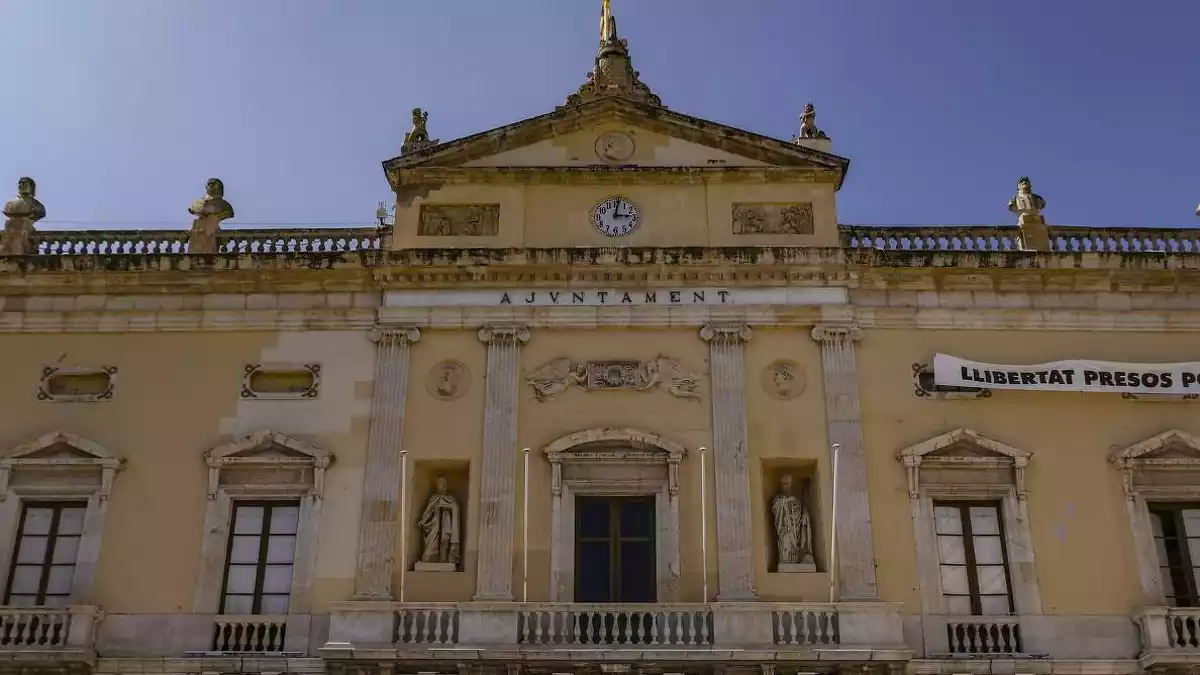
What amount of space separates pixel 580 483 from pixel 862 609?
14.8 ft

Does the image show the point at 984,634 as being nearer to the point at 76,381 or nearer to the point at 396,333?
the point at 396,333

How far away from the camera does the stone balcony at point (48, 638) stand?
737 inches

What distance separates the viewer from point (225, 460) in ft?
67.2

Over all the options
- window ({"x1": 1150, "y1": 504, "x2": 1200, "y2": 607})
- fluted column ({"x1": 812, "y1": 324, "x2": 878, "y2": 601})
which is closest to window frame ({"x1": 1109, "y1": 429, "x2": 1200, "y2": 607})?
window ({"x1": 1150, "y1": 504, "x2": 1200, "y2": 607})

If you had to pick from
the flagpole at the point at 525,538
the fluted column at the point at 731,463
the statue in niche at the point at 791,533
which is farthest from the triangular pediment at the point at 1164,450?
the flagpole at the point at 525,538

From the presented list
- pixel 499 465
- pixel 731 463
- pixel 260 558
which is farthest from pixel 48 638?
pixel 731 463

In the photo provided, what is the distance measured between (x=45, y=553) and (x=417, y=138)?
351 inches

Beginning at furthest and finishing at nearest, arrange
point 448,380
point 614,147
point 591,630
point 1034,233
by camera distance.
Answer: point 614,147
point 1034,233
point 448,380
point 591,630

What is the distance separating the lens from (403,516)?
65.7 feet

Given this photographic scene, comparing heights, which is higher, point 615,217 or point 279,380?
point 615,217

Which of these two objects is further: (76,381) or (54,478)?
(76,381)

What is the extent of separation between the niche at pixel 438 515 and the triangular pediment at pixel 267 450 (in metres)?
1.48

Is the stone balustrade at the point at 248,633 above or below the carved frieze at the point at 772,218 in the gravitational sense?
below

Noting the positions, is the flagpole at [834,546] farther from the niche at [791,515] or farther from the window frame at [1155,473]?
the window frame at [1155,473]
